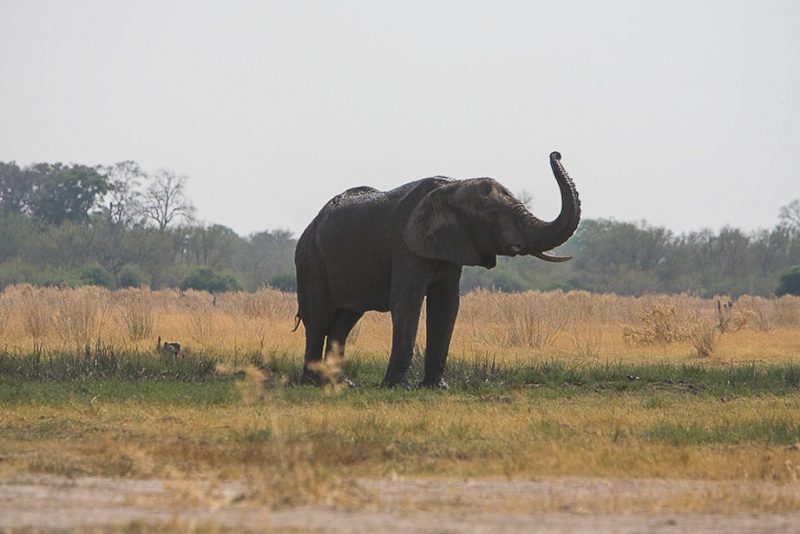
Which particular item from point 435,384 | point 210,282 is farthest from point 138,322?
point 210,282

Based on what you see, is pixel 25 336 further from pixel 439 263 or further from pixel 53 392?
pixel 439 263

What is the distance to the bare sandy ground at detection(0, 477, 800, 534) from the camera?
6820 millimetres

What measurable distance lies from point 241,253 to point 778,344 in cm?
7287

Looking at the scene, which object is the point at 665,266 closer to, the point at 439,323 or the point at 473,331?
the point at 473,331

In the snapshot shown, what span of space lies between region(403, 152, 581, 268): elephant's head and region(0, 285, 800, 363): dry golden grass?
5465 mm

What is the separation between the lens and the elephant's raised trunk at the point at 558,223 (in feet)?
44.3

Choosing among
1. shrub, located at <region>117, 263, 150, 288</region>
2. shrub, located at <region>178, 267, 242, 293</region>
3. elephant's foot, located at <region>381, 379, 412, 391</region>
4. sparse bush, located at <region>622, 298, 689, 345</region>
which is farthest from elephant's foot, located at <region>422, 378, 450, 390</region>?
shrub, located at <region>117, 263, 150, 288</region>

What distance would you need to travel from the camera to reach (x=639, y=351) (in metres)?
23.0

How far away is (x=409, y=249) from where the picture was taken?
1448 centimetres

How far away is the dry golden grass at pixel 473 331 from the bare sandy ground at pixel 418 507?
10707 millimetres

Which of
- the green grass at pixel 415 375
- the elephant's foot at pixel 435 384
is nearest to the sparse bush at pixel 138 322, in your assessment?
the green grass at pixel 415 375

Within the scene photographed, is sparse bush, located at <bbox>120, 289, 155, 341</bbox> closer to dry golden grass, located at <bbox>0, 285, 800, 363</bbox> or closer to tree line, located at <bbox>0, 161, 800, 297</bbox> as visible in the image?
dry golden grass, located at <bbox>0, 285, 800, 363</bbox>

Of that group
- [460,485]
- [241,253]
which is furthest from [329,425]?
[241,253]

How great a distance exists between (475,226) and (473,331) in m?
10.4
